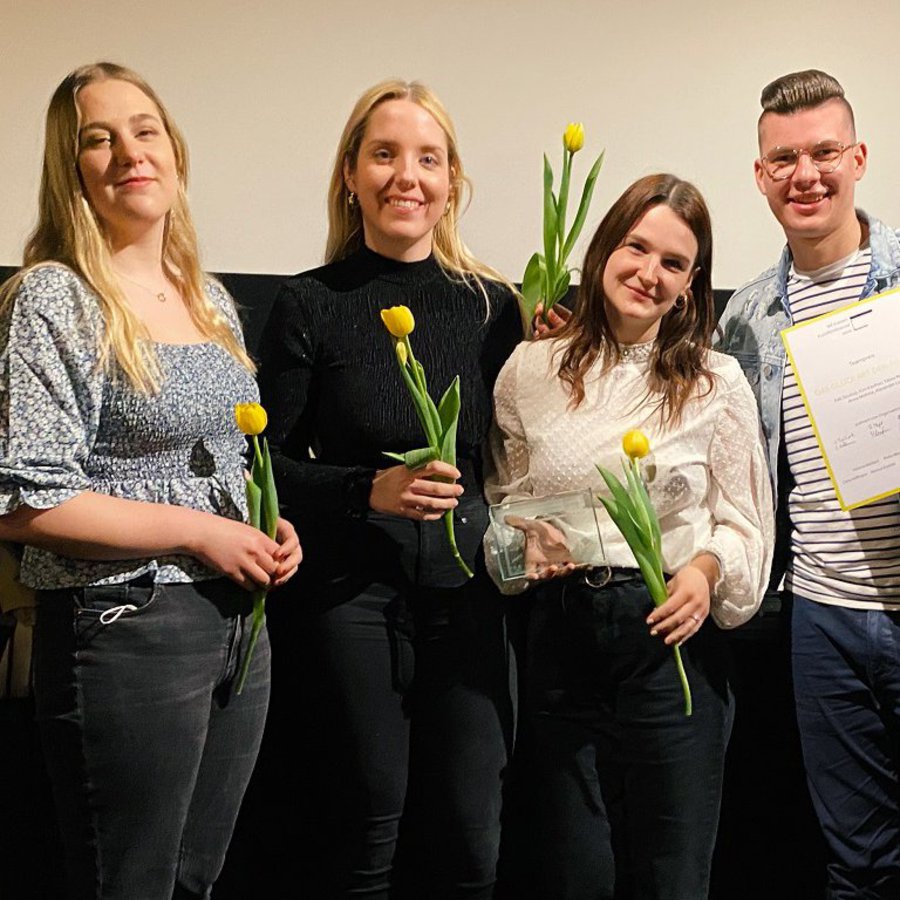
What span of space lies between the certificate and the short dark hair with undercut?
377 millimetres

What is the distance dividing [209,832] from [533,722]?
0.47m

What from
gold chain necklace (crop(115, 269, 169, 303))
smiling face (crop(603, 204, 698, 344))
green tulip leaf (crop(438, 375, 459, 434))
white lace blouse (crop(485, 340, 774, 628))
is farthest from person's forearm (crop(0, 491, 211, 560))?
smiling face (crop(603, 204, 698, 344))

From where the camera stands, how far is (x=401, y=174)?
1725 mm

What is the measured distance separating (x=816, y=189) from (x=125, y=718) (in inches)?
52.6

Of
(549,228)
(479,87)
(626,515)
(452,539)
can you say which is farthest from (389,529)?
(479,87)

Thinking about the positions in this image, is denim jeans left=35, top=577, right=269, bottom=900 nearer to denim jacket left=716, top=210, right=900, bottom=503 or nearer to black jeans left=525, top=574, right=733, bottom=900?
black jeans left=525, top=574, right=733, bottom=900

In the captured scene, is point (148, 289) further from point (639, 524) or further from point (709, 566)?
point (709, 566)

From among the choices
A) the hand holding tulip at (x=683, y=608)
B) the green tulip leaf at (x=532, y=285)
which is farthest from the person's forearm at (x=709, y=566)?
A: the green tulip leaf at (x=532, y=285)

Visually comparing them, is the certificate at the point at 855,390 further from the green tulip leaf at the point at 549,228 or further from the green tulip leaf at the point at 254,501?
the green tulip leaf at the point at 254,501

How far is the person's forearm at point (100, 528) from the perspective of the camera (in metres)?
1.34

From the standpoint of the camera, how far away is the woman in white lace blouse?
161cm

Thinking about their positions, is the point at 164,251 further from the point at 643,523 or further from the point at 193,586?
the point at 643,523

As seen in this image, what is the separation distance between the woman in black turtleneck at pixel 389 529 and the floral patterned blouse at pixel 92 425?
8.2 inches

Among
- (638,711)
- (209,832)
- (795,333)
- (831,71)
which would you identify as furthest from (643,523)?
(831,71)
